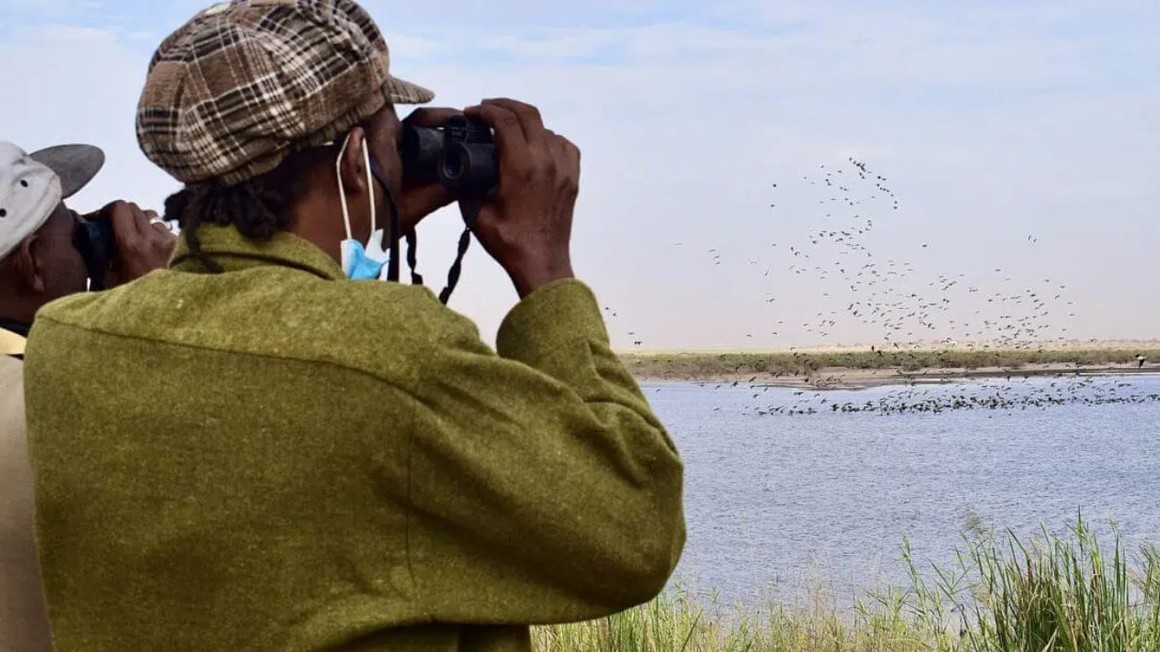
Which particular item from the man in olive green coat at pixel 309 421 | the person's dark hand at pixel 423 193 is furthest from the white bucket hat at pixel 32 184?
the person's dark hand at pixel 423 193

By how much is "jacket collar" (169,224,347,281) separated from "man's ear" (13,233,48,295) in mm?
807

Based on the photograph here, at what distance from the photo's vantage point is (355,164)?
143cm

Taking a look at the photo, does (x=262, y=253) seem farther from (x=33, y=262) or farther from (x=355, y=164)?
(x=33, y=262)

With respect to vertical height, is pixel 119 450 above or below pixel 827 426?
above

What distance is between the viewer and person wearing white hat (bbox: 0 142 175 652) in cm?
183

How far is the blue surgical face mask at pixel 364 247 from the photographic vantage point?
56.5 inches

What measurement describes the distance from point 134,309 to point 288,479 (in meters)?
0.24

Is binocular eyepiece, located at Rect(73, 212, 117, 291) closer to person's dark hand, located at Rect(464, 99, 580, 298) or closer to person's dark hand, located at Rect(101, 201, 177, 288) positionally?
person's dark hand, located at Rect(101, 201, 177, 288)

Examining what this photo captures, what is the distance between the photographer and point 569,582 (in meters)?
1.38

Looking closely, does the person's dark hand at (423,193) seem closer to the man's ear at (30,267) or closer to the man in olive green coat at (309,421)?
the man in olive green coat at (309,421)

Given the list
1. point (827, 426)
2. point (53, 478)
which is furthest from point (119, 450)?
point (827, 426)

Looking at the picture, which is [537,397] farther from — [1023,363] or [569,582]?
[1023,363]

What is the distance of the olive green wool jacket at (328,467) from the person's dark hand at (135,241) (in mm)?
734

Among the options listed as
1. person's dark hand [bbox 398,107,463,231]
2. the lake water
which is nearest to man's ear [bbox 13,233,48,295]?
person's dark hand [bbox 398,107,463,231]
